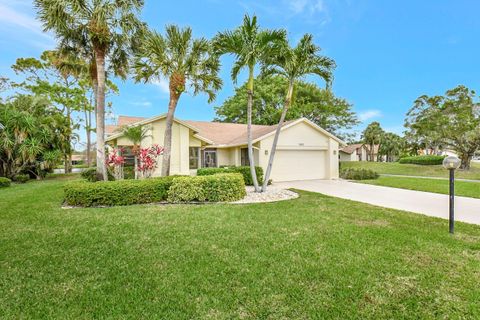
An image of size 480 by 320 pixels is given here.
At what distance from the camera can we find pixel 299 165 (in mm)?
17000

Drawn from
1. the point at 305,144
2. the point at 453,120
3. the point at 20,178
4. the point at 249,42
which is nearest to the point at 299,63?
the point at 249,42

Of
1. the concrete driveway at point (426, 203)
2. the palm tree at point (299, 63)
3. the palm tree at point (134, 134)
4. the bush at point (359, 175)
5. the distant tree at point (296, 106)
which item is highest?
the distant tree at point (296, 106)

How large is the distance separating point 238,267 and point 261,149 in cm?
1212

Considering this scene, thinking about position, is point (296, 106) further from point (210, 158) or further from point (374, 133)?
point (374, 133)

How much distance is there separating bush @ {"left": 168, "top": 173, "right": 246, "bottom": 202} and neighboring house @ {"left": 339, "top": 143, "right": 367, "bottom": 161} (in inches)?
1602

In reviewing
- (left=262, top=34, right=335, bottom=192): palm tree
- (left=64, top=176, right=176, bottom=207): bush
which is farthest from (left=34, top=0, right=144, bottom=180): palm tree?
(left=262, top=34, right=335, bottom=192): palm tree

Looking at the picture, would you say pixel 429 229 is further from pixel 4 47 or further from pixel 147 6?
pixel 4 47

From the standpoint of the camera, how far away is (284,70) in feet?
33.9

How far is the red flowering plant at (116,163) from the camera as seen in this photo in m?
12.2

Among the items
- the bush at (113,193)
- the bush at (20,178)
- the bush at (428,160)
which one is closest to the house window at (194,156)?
the bush at (113,193)

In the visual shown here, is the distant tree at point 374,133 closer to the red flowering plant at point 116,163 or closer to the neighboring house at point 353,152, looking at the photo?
the neighboring house at point 353,152

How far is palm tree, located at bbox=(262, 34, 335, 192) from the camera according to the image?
9711 millimetres

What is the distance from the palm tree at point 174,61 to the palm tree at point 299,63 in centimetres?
289

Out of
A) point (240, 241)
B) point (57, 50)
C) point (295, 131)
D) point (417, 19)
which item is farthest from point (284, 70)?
point (57, 50)
